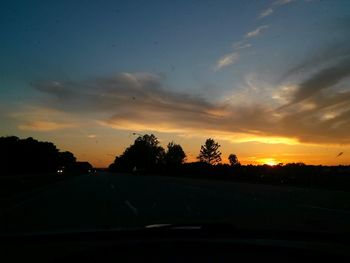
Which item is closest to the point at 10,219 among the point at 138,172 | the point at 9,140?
the point at 138,172

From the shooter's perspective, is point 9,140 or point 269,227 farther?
point 9,140

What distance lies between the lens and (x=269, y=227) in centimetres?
473

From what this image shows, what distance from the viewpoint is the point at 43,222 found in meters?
15.8

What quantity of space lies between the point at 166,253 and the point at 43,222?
12861mm

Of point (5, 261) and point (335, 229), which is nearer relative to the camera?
point (5, 261)

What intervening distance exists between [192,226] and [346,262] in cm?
136

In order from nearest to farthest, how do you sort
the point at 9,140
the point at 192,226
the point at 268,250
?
the point at 268,250
the point at 192,226
the point at 9,140

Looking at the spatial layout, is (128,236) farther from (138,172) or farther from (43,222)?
(138,172)

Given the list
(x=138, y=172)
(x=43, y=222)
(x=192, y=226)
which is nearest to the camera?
(x=192, y=226)

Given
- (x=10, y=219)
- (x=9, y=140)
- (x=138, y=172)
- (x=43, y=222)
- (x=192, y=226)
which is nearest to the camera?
(x=192, y=226)

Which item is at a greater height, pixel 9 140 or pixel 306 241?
pixel 9 140

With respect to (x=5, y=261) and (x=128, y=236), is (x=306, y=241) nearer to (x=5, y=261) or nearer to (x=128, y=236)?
(x=128, y=236)

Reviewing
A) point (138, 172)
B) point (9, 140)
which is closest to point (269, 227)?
point (138, 172)

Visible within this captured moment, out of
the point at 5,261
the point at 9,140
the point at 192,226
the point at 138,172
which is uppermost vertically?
the point at 9,140
